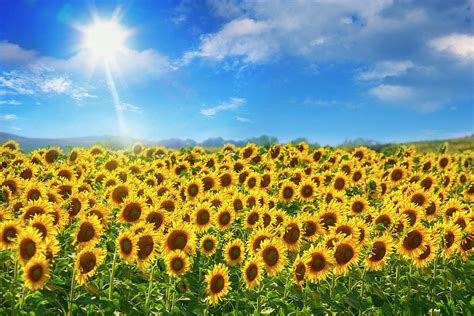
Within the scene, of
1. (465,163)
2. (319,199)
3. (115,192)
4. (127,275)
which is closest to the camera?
(127,275)

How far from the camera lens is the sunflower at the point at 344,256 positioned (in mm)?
7371

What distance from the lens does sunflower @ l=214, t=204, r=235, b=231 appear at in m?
9.24

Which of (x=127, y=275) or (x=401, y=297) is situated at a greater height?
(x=127, y=275)

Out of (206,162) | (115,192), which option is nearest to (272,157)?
(206,162)

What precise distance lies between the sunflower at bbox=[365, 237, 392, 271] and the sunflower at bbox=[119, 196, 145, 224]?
356 cm

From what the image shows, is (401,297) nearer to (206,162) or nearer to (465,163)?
(206,162)

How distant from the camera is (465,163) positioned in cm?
1992

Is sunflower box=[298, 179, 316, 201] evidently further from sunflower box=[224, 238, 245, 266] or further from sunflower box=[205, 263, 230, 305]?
sunflower box=[205, 263, 230, 305]

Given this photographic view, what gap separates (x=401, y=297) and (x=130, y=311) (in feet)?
14.1

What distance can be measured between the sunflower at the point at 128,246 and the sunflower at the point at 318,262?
2.34 meters

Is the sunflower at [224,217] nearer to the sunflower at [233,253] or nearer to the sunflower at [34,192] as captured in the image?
the sunflower at [233,253]

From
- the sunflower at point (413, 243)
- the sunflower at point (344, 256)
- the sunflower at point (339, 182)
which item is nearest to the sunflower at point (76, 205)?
the sunflower at point (344, 256)

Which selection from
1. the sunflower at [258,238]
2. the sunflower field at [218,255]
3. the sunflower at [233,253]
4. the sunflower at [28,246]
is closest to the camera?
the sunflower at [28,246]

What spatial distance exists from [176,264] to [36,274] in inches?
75.9
